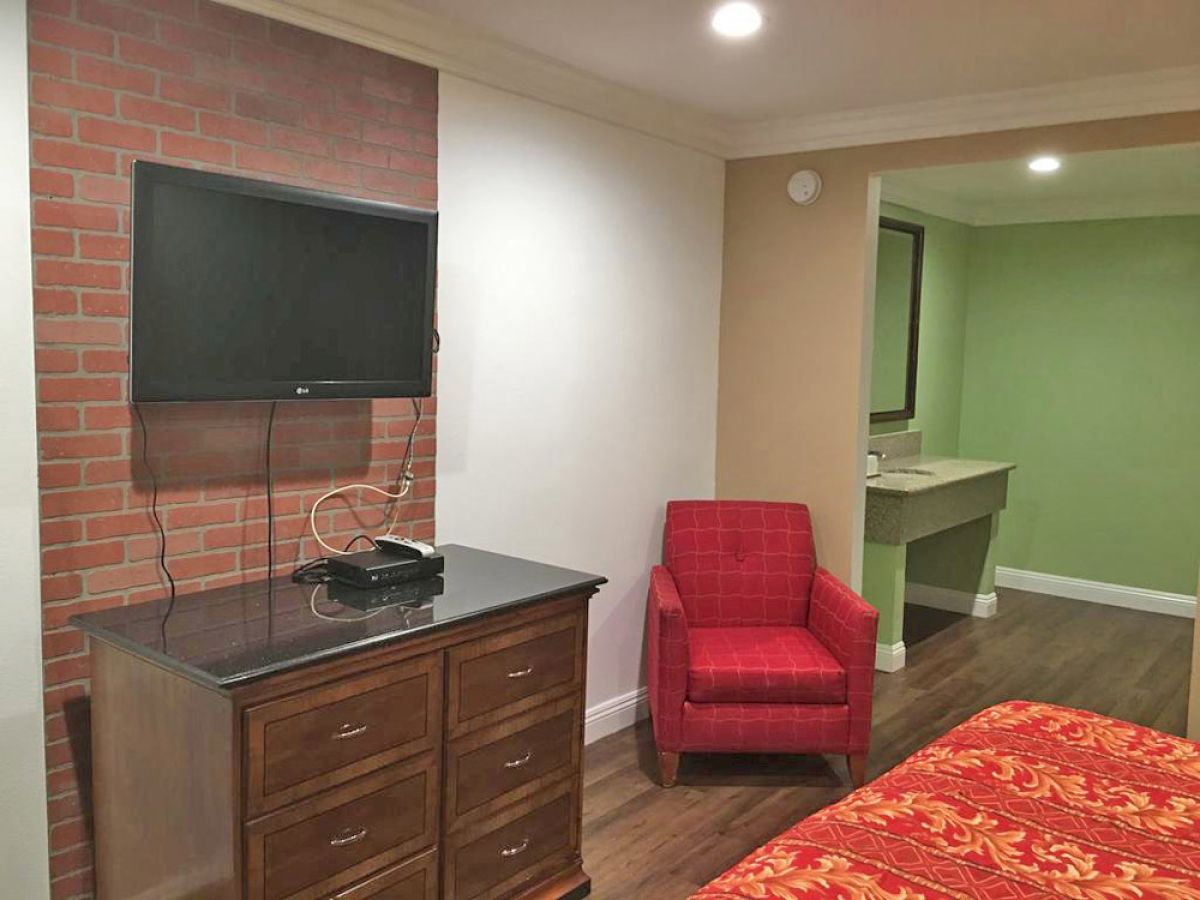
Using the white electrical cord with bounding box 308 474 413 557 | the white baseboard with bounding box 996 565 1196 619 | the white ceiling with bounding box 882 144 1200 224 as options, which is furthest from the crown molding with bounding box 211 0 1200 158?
the white baseboard with bounding box 996 565 1196 619

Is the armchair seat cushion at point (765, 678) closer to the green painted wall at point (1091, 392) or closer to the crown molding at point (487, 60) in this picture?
the crown molding at point (487, 60)

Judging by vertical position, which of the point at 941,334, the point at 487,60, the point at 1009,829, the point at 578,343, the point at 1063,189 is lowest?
the point at 1009,829

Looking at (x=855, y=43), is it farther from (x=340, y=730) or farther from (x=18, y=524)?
(x=18, y=524)

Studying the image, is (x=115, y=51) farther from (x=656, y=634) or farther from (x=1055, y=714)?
(x=1055, y=714)

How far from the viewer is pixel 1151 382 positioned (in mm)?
5688

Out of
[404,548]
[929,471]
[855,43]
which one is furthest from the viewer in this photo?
[929,471]

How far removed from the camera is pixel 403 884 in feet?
7.39

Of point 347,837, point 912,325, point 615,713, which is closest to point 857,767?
point 615,713

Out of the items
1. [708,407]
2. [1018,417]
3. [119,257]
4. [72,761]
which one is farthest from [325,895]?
[1018,417]

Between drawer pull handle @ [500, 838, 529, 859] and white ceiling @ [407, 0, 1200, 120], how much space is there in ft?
7.07

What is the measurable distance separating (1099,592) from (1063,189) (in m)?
2.33

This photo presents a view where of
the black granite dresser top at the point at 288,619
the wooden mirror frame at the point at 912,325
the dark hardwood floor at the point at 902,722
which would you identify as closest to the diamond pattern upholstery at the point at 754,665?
the dark hardwood floor at the point at 902,722

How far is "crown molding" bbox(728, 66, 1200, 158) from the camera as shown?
10.3ft

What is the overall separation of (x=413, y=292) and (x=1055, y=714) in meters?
1.89
